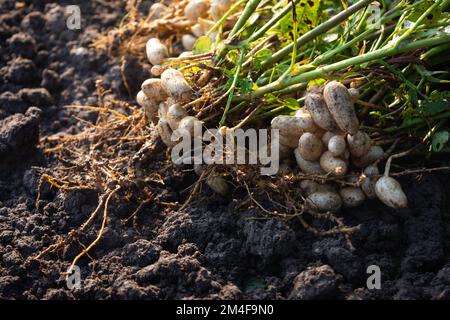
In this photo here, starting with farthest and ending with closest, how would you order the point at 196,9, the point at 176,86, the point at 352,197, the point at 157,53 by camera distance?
1. the point at 196,9
2. the point at 157,53
3. the point at 176,86
4. the point at 352,197

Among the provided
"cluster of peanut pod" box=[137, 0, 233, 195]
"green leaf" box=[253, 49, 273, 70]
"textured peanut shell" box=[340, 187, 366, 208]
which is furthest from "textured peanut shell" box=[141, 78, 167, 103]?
"textured peanut shell" box=[340, 187, 366, 208]

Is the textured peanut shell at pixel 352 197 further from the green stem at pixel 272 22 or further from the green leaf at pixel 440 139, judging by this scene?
the green stem at pixel 272 22

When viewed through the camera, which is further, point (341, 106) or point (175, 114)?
point (175, 114)

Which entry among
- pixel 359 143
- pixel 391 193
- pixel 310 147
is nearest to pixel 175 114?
pixel 310 147

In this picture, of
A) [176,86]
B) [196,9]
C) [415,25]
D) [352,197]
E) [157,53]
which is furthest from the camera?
[196,9]

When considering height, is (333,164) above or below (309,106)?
below

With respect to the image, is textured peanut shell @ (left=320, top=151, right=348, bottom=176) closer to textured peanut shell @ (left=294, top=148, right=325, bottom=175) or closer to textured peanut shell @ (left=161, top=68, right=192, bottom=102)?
textured peanut shell @ (left=294, top=148, right=325, bottom=175)

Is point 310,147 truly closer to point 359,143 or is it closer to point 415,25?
point 359,143

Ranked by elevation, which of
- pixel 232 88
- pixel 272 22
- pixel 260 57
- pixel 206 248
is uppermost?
pixel 272 22
